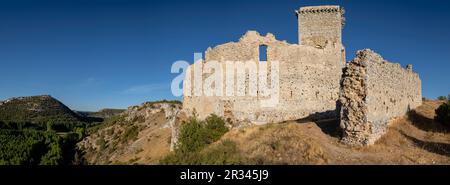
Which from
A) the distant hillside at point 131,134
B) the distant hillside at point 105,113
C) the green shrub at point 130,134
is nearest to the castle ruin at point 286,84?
the distant hillside at point 131,134

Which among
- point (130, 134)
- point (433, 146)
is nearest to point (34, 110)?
point (130, 134)

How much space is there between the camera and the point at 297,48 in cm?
2011

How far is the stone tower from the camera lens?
939 inches

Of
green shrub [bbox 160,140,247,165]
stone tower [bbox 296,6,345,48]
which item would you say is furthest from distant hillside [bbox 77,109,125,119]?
green shrub [bbox 160,140,247,165]

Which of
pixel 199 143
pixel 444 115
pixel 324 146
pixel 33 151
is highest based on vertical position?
pixel 444 115

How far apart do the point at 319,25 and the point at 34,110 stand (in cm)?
7380

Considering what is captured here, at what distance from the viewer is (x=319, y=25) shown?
24.3m

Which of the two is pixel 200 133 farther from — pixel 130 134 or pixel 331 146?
pixel 130 134

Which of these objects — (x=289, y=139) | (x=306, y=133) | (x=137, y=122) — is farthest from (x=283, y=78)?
(x=137, y=122)

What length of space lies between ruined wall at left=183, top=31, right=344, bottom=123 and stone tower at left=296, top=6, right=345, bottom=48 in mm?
3915

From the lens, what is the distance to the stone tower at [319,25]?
23844 mm

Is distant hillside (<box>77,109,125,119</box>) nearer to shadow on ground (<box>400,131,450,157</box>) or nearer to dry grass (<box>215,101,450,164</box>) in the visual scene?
dry grass (<box>215,101,450,164</box>)

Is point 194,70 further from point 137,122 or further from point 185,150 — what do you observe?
point 137,122
